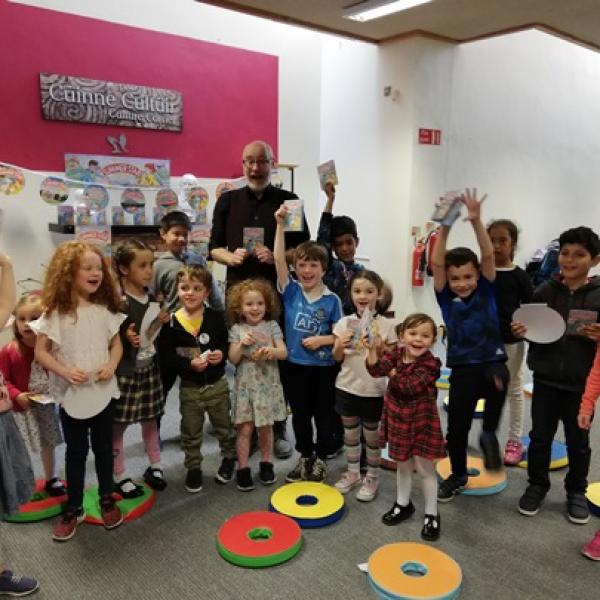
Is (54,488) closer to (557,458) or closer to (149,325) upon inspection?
(149,325)

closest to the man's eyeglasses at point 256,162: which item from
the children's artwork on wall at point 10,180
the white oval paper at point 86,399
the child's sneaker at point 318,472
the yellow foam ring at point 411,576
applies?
the white oval paper at point 86,399

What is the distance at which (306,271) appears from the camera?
2568mm

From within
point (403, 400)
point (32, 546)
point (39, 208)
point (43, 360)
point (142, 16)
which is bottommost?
point (32, 546)

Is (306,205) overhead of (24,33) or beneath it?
beneath

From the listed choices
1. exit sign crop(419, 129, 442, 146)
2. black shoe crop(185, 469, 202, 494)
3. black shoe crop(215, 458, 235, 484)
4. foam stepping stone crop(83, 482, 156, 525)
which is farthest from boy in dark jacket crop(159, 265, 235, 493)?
exit sign crop(419, 129, 442, 146)

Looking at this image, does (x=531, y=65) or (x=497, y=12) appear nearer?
(x=497, y=12)

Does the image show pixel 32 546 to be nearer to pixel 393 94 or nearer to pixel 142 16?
pixel 142 16

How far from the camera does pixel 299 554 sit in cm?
217

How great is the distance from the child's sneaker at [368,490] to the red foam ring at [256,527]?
402mm

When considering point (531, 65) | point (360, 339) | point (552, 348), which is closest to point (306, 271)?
point (360, 339)

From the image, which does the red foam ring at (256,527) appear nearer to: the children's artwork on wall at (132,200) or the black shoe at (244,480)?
the black shoe at (244,480)

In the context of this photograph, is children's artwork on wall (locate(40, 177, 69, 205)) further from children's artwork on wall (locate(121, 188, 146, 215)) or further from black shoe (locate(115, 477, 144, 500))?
black shoe (locate(115, 477, 144, 500))

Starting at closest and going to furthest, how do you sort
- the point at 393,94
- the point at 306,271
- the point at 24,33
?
the point at 306,271
the point at 24,33
the point at 393,94

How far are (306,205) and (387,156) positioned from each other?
0.92 metres
